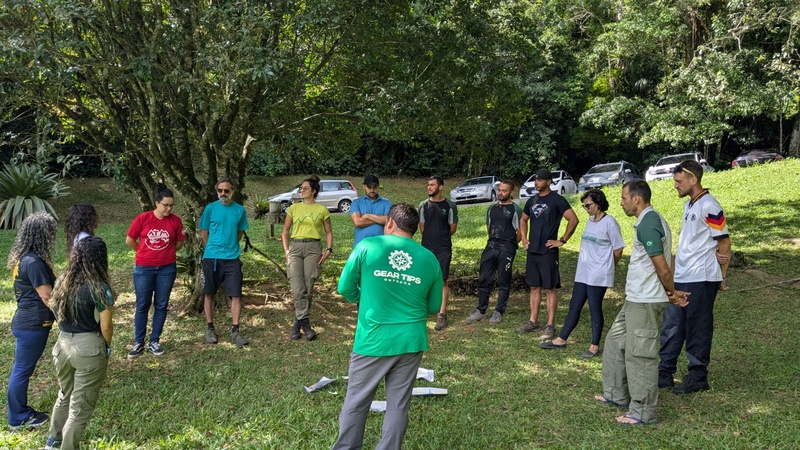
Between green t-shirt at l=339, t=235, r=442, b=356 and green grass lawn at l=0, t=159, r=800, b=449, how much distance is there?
1.01 m

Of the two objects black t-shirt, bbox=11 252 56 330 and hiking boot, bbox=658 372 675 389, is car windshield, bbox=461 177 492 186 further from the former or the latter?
black t-shirt, bbox=11 252 56 330

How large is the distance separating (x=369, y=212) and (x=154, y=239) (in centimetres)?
234

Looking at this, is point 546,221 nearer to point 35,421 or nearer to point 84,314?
point 84,314

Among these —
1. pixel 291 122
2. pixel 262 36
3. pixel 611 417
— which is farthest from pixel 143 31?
pixel 611 417

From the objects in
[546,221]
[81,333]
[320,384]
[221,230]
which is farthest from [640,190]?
[221,230]

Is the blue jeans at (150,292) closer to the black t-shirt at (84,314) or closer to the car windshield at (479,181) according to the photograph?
the black t-shirt at (84,314)

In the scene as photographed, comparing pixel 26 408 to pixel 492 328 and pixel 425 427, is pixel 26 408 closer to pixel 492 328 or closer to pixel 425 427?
pixel 425 427

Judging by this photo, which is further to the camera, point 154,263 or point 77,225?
point 154,263

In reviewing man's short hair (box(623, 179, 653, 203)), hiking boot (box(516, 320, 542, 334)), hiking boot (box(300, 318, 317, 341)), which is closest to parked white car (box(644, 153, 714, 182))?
hiking boot (box(516, 320, 542, 334))

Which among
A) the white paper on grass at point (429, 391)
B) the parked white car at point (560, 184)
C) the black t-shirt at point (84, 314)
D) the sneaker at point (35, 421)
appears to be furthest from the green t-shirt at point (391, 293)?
the parked white car at point (560, 184)

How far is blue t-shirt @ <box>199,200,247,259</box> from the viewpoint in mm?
6176

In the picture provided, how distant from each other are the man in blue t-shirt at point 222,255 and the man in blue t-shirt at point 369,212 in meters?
1.38

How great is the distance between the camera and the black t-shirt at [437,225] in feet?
22.5

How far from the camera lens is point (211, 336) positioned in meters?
6.23
